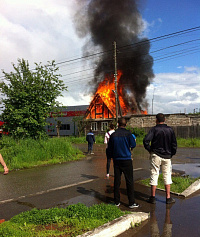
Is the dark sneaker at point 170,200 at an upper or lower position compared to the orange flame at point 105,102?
lower

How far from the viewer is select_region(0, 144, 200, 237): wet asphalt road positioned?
3729 millimetres

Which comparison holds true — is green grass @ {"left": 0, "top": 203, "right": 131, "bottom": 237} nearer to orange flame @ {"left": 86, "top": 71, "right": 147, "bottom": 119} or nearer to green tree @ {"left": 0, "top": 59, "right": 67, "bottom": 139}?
green tree @ {"left": 0, "top": 59, "right": 67, "bottom": 139}

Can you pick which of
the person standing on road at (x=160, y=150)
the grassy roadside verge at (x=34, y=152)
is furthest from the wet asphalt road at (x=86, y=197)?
the grassy roadside verge at (x=34, y=152)

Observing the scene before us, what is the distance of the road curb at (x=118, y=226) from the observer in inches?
125

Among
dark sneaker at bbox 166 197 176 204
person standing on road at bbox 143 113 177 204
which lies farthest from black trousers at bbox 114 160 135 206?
dark sneaker at bbox 166 197 176 204

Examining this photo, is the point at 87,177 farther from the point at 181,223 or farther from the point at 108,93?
the point at 108,93

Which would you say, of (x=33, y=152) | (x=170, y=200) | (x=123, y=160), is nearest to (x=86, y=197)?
(x=123, y=160)

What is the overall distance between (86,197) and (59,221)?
1.85m

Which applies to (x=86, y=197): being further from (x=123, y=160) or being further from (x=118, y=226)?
(x=118, y=226)

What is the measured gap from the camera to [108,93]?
120 feet

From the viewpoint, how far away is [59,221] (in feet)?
11.7

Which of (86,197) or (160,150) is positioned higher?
(160,150)

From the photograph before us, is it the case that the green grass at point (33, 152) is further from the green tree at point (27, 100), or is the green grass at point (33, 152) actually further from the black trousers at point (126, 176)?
the black trousers at point (126, 176)

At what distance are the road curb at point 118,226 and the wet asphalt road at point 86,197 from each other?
96 mm
